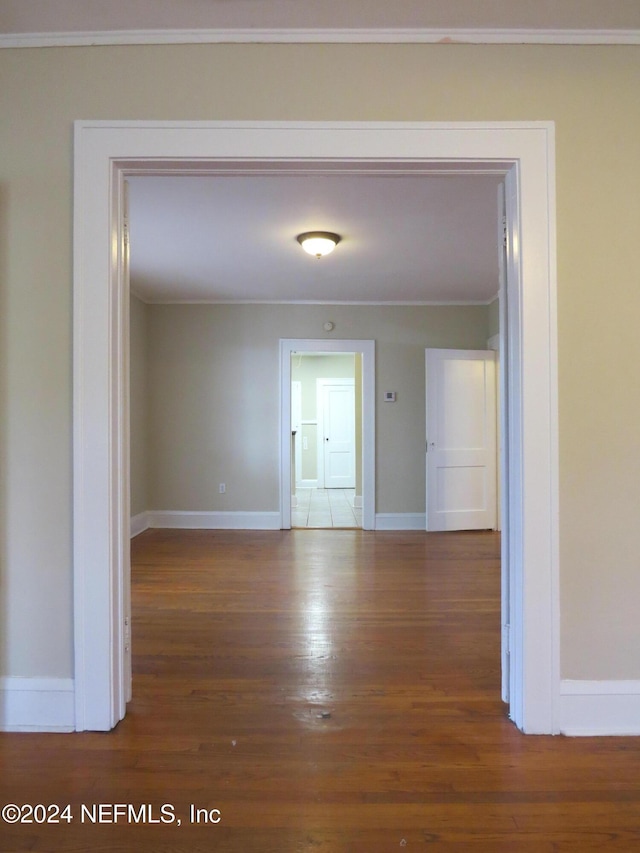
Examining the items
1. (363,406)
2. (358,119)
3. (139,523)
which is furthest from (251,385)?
(358,119)

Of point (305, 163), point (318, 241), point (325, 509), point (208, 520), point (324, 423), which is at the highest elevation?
point (318, 241)

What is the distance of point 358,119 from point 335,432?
8.41 meters

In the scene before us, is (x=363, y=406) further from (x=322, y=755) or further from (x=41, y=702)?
(x=41, y=702)

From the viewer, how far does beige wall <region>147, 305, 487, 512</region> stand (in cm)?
615

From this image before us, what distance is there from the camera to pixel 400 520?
6125 millimetres

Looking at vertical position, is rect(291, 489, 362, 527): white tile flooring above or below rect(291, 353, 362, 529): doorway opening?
below

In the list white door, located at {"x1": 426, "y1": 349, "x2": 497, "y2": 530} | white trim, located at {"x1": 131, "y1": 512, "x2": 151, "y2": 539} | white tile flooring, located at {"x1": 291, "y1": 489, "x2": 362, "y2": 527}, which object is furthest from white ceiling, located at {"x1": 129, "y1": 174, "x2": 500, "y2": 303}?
white tile flooring, located at {"x1": 291, "y1": 489, "x2": 362, "y2": 527}

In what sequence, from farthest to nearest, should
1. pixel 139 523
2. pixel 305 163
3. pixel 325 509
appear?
pixel 325 509 → pixel 139 523 → pixel 305 163

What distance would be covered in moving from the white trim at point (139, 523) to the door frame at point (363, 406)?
159 centimetres

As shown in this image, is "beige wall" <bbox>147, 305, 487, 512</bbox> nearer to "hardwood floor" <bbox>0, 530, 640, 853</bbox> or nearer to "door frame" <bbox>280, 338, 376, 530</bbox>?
"door frame" <bbox>280, 338, 376, 530</bbox>

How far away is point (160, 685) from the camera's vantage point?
236cm

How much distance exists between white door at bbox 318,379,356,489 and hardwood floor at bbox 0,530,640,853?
6.91 m

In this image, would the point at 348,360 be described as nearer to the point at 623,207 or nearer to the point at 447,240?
the point at 447,240

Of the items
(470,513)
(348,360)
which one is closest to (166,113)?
(470,513)
